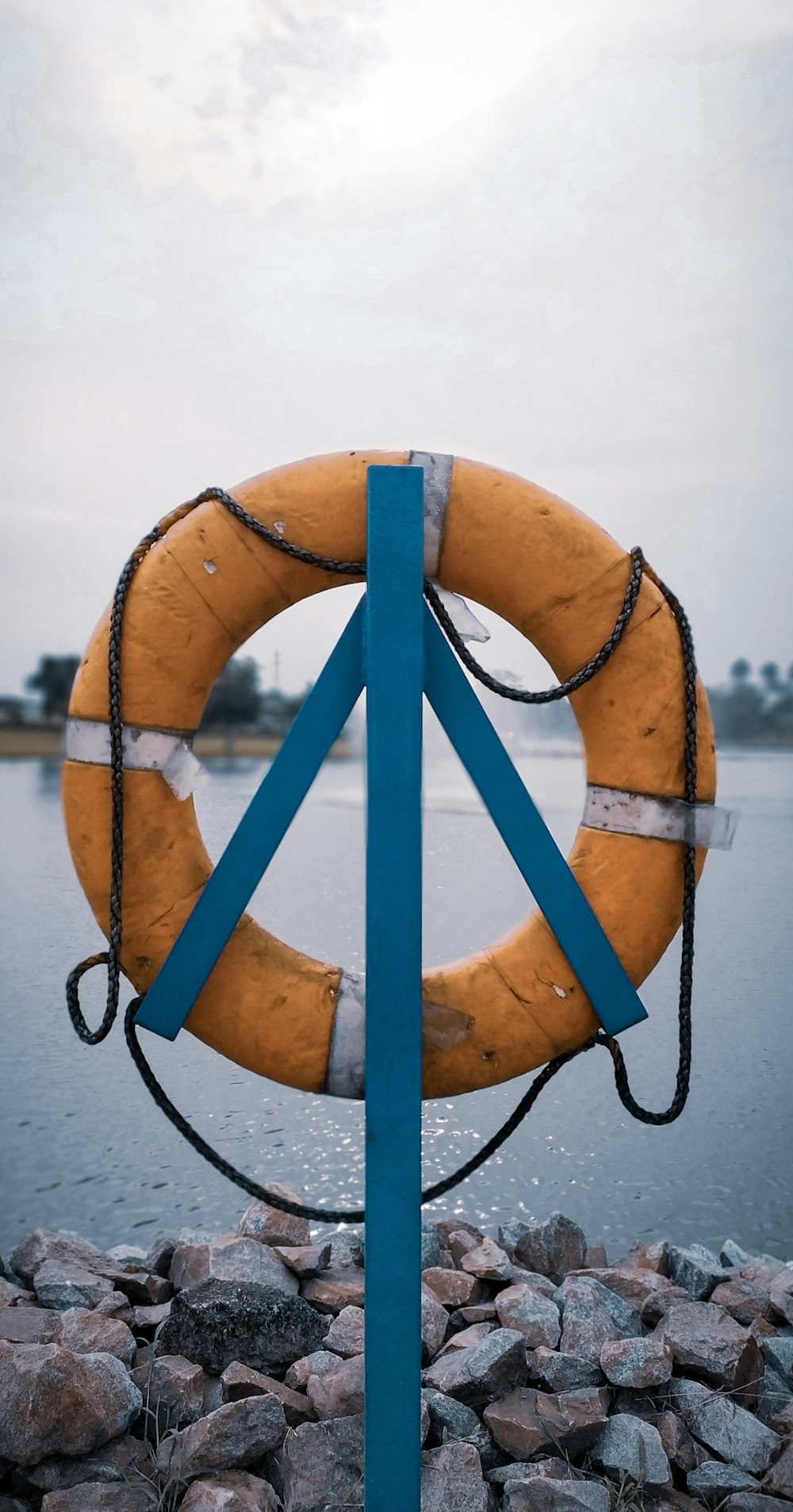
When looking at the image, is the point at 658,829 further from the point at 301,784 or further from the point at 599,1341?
the point at 599,1341

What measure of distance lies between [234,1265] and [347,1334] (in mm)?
252

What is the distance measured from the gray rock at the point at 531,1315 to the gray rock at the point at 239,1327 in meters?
0.33

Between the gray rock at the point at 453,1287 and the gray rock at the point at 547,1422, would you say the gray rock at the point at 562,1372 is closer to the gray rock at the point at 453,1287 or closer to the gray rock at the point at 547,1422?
the gray rock at the point at 547,1422

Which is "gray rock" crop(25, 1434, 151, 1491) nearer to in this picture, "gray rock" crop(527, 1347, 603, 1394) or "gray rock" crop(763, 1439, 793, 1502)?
"gray rock" crop(527, 1347, 603, 1394)

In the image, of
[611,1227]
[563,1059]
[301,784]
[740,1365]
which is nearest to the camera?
[301,784]

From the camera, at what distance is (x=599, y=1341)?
5.84ft

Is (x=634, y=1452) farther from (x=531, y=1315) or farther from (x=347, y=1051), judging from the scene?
(x=347, y=1051)

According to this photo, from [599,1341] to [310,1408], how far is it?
0.50 meters

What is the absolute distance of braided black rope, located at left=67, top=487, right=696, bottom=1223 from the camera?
4.53 feet

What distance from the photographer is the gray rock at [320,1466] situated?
1.47 metres

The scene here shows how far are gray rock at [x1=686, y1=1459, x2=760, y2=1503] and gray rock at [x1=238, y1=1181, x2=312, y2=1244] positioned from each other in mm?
812

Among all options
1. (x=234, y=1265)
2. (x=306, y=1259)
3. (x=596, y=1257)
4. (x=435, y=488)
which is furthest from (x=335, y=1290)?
(x=435, y=488)

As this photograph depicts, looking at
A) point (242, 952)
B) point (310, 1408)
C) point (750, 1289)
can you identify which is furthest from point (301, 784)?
point (750, 1289)

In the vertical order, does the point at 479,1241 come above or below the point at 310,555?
→ below
